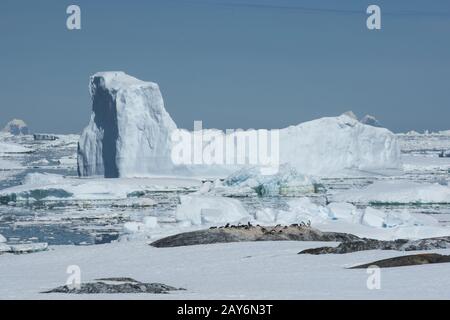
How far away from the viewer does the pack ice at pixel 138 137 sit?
167 feet

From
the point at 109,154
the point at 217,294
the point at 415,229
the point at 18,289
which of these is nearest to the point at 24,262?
the point at 18,289

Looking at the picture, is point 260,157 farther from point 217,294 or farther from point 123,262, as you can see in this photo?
point 217,294

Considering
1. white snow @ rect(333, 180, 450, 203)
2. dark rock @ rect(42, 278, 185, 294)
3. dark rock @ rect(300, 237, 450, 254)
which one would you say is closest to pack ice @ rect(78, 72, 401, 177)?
white snow @ rect(333, 180, 450, 203)

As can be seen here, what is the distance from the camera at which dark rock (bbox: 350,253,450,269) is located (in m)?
10.1

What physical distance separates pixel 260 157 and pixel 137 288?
54.2m

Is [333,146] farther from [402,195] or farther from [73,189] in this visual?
[73,189]

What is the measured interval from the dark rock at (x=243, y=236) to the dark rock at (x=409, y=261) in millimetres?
5411

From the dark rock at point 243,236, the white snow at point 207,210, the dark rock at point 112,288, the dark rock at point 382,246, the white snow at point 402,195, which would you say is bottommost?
the white snow at point 402,195

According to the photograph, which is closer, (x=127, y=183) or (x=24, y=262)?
(x=24, y=262)

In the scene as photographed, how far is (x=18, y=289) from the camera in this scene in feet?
28.2
